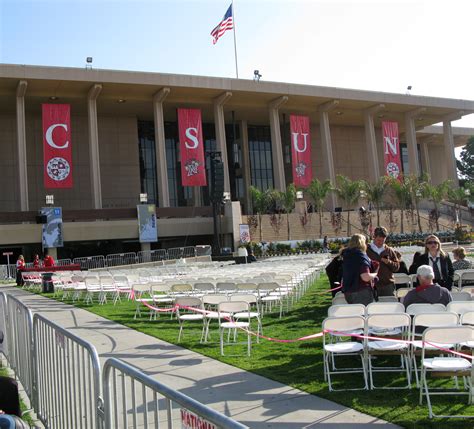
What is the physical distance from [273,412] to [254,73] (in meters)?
49.6

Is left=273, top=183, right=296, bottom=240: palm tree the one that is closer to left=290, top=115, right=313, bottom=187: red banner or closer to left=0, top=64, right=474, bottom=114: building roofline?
left=290, top=115, right=313, bottom=187: red banner

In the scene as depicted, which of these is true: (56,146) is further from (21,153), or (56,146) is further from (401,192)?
(401,192)

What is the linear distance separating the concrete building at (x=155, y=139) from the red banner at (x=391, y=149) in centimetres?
250

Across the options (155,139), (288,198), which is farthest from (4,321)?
(155,139)

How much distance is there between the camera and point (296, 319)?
→ 456 inches

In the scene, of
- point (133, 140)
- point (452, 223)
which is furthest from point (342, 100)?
point (133, 140)

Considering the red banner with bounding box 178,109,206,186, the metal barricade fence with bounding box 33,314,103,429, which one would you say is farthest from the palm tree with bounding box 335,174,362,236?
the metal barricade fence with bounding box 33,314,103,429

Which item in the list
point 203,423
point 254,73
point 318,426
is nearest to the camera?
point 203,423

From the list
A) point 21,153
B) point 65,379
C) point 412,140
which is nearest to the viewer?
point 65,379

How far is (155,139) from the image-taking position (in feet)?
170

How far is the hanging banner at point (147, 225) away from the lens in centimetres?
4422

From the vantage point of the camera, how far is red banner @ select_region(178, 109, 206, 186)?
45.9m

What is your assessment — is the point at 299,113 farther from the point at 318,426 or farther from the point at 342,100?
the point at 318,426

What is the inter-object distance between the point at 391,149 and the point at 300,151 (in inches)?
418
